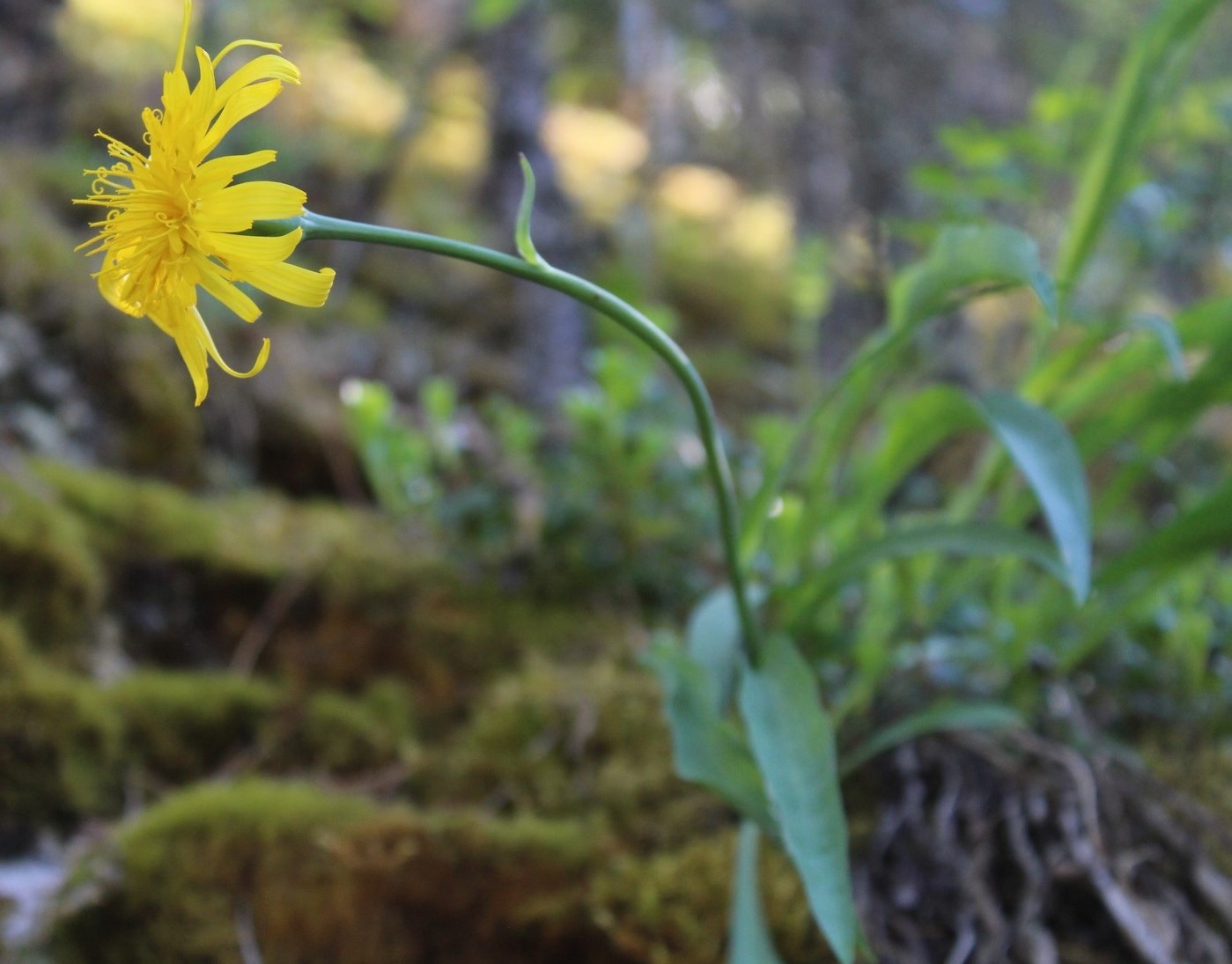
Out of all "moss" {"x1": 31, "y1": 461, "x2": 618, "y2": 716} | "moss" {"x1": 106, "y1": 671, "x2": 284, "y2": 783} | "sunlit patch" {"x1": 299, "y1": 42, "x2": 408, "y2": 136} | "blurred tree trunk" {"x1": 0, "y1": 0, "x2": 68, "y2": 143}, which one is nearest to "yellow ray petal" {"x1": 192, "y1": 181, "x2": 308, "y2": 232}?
"moss" {"x1": 106, "y1": 671, "x2": 284, "y2": 783}

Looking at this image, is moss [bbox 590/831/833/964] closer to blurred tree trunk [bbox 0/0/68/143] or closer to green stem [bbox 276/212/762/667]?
green stem [bbox 276/212/762/667]

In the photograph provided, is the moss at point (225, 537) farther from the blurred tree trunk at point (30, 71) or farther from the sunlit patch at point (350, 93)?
the sunlit patch at point (350, 93)

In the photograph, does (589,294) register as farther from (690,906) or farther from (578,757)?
(578,757)

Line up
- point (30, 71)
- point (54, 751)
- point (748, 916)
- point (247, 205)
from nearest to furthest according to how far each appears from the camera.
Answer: point (247, 205) < point (748, 916) < point (54, 751) < point (30, 71)

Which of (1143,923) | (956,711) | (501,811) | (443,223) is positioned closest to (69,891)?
(501,811)

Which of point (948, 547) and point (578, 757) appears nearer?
point (948, 547)

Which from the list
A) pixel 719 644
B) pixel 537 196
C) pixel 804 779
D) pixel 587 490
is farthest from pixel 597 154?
pixel 804 779

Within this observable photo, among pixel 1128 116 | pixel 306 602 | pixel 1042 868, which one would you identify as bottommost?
pixel 1042 868
